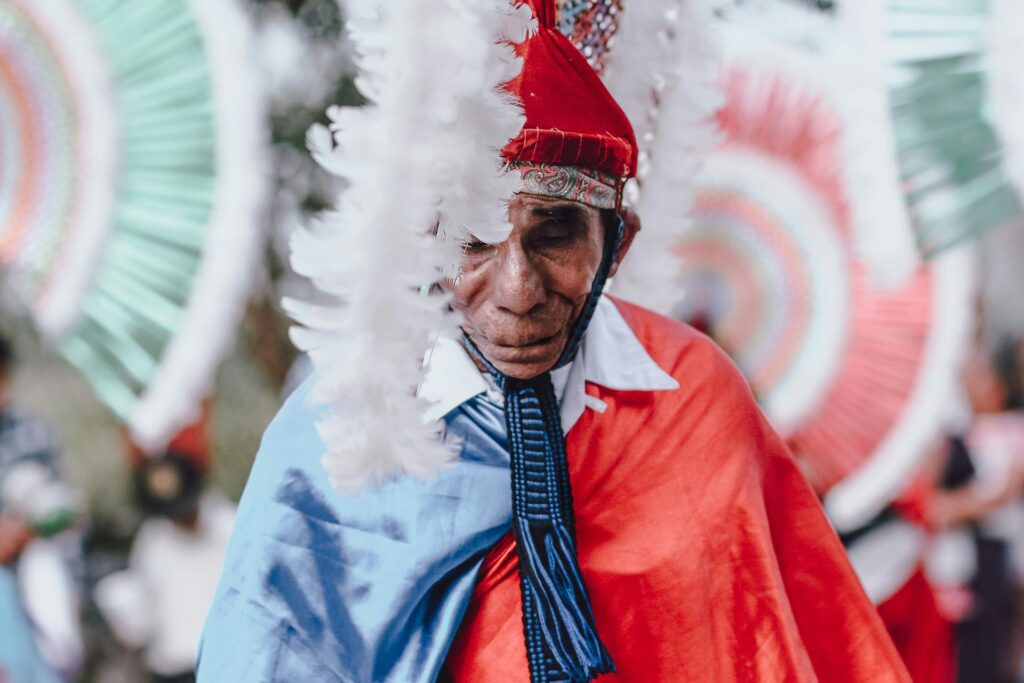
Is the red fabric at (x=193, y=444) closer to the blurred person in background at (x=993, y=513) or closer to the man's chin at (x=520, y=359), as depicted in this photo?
the blurred person in background at (x=993, y=513)

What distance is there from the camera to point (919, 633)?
2.34m

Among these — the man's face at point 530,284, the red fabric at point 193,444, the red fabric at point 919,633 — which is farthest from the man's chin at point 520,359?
the red fabric at point 193,444

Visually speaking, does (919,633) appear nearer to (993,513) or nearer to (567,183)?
(567,183)

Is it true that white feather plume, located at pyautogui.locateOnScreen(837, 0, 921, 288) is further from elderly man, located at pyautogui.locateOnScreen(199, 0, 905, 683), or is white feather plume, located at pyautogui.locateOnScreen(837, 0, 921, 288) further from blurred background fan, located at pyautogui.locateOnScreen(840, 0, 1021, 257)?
elderly man, located at pyautogui.locateOnScreen(199, 0, 905, 683)

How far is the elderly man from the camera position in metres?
1.57

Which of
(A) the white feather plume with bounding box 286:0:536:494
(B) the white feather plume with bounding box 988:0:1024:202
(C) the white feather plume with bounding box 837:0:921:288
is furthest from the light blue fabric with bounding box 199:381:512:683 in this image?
(B) the white feather plume with bounding box 988:0:1024:202

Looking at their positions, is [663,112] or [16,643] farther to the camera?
[16,643]

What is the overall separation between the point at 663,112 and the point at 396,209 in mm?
1025

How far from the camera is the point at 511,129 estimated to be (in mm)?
1371

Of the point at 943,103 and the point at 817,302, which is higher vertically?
the point at 943,103

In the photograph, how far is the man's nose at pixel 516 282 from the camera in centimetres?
158

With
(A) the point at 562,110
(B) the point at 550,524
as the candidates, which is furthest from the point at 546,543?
(A) the point at 562,110

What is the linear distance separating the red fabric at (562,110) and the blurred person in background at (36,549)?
3879 millimetres

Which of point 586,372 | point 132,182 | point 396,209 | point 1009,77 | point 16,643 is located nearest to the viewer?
point 396,209
